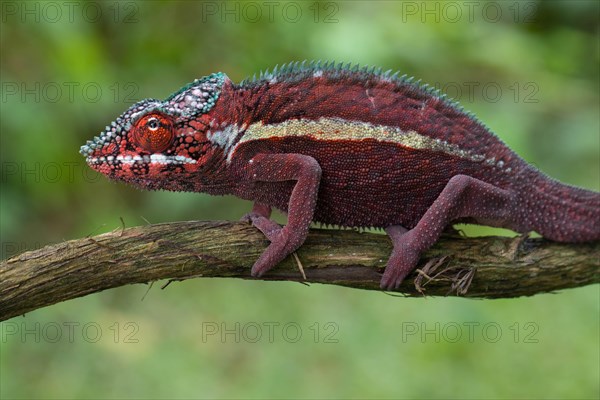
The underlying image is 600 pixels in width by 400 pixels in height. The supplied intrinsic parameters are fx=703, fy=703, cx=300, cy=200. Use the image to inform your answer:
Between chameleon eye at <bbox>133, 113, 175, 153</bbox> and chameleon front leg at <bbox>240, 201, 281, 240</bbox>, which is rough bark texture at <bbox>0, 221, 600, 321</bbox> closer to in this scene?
chameleon front leg at <bbox>240, 201, 281, 240</bbox>

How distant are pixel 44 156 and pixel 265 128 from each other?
9.93 ft

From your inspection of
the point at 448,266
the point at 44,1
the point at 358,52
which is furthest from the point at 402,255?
the point at 44,1

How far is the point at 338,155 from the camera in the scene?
284cm

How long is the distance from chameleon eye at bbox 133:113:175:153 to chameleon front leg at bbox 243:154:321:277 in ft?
1.30

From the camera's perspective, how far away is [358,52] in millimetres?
5070

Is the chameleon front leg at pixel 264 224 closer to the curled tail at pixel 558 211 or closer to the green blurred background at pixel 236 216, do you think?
the curled tail at pixel 558 211

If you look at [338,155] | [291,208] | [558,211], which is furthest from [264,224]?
[558,211]

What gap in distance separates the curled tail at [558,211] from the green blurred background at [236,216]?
4.76 feet

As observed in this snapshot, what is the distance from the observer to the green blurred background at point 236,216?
468 centimetres

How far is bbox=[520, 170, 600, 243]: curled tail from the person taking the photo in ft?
9.64

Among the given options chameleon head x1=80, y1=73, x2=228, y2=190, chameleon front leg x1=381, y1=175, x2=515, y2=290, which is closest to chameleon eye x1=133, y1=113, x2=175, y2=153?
chameleon head x1=80, y1=73, x2=228, y2=190

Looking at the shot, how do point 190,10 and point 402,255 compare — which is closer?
point 402,255

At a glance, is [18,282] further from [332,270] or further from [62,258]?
[332,270]

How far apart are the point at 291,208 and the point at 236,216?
Answer: 3185 mm
